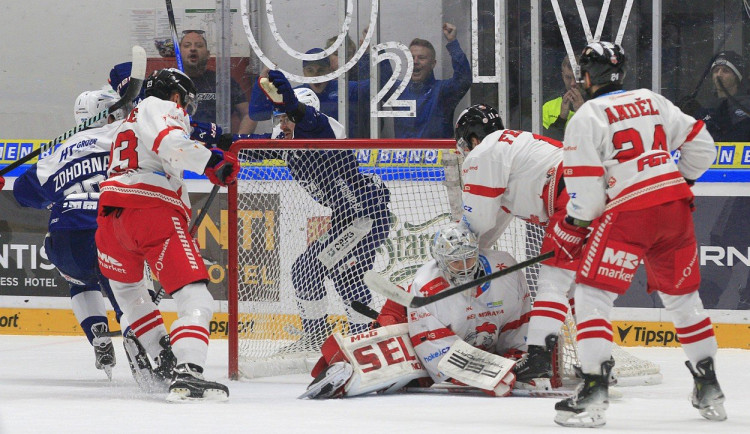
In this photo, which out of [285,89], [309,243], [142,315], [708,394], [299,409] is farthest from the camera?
[309,243]

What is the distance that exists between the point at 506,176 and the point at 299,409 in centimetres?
108

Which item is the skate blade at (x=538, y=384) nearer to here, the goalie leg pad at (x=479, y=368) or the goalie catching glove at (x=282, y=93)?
the goalie leg pad at (x=479, y=368)

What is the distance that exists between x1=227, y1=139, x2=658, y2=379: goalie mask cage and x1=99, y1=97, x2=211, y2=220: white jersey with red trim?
0.73 m

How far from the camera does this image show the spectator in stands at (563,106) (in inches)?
245

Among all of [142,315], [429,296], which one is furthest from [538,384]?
[142,315]

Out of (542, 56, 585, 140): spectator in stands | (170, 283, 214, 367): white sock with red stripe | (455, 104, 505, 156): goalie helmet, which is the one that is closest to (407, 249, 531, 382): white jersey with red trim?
(455, 104, 505, 156): goalie helmet

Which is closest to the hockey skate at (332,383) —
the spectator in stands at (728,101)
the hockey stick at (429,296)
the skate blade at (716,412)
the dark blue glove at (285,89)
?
the hockey stick at (429,296)

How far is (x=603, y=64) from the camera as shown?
3836 mm

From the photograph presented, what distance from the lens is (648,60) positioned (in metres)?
6.20

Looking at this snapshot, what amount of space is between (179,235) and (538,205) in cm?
125

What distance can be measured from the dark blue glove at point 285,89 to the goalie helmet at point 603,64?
1.70 meters

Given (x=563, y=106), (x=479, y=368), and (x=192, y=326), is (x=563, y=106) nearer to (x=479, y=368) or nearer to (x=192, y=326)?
(x=479, y=368)

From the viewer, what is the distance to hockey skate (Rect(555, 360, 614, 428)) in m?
3.62

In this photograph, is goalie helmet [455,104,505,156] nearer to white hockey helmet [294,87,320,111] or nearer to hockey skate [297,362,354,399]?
hockey skate [297,362,354,399]
